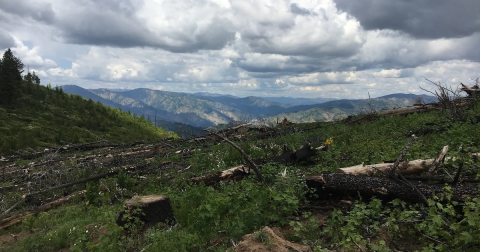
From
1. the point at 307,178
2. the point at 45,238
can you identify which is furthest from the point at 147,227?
the point at 307,178

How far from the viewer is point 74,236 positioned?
739 cm

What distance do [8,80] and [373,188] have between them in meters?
87.4

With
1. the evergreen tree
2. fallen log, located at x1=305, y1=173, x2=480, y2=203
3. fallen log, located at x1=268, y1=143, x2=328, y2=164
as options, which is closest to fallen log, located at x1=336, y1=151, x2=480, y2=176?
fallen log, located at x1=305, y1=173, x2=480, y2=203

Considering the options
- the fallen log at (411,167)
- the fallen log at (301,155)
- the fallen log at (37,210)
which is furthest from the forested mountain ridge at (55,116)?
the fallen log at (411,167)

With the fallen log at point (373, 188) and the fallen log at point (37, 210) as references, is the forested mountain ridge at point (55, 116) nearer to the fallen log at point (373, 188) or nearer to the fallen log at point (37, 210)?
the fallen log at point (37, 210)

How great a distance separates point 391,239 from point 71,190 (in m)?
13.4

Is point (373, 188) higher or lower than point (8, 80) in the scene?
Result: lower

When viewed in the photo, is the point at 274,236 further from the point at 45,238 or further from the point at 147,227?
the point at 45,238

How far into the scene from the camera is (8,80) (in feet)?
224

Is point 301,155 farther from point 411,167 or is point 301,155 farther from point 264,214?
point 264,214

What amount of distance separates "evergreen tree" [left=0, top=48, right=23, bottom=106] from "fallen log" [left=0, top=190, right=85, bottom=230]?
73.2 metres

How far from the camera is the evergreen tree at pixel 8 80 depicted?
2594 inches

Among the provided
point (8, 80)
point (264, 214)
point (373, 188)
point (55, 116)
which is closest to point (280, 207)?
point (264, 214)

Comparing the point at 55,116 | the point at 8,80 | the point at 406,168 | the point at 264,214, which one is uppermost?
the point at 8,80
